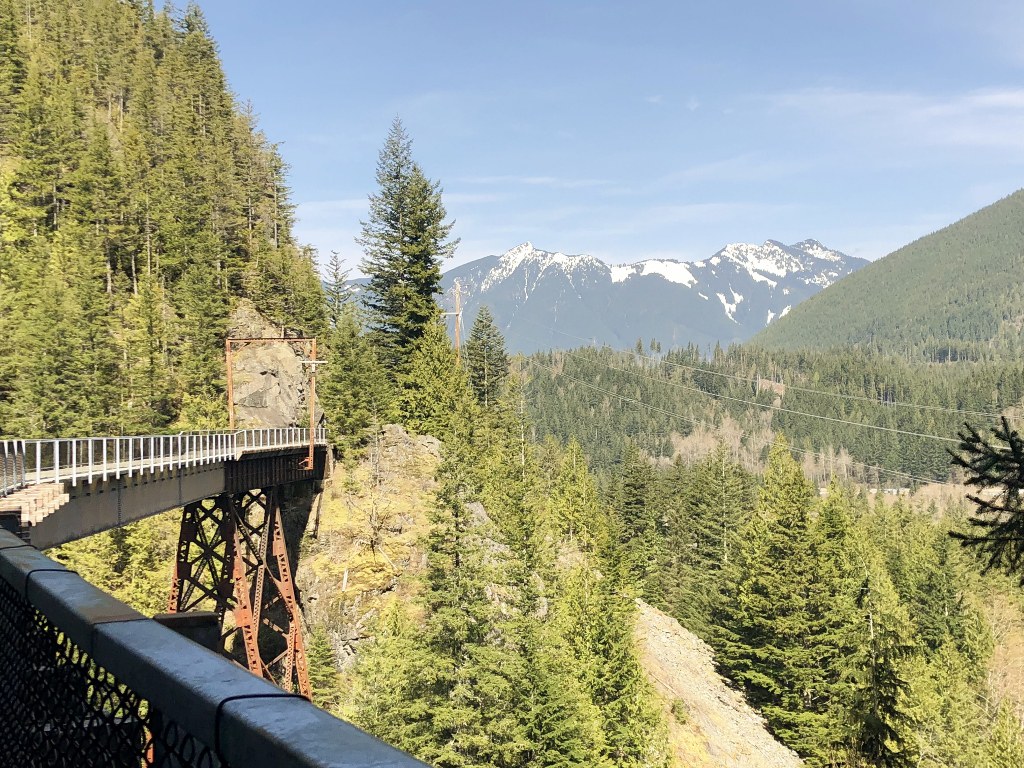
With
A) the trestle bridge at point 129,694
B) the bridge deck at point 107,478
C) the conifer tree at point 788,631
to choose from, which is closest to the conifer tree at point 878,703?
the conifer tree at point 788,631

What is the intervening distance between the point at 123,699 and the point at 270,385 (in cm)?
4654

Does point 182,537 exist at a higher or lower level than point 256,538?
higher

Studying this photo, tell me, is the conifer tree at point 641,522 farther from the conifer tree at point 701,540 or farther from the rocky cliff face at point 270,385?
the rocky cliff face at point 270,385

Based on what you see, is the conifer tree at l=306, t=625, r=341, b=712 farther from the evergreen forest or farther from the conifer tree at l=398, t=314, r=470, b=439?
the conifer tree at l=398, t=314, r=470, b=439

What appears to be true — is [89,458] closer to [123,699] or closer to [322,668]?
[322,668]

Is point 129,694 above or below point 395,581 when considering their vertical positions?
above

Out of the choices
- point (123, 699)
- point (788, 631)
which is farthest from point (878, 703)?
point (123, 699)

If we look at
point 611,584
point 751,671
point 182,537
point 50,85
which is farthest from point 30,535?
point 50,85

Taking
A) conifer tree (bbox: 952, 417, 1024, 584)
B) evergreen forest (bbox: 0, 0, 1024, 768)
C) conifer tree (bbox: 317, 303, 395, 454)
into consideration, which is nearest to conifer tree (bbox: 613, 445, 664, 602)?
evergreen forest (bbox: 0, 0, 1024, 768)

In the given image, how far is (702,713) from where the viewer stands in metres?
39.0

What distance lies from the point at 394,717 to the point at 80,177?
54.1m

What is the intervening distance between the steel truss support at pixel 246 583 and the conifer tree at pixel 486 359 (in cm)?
3182

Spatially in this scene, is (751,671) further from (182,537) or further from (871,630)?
(182,537)

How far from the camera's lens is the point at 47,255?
52.0 m
